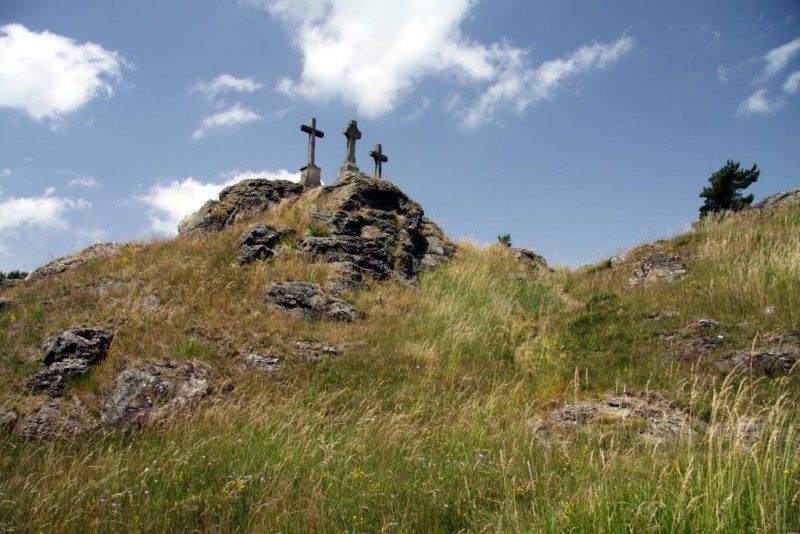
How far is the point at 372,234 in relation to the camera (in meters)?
15.7

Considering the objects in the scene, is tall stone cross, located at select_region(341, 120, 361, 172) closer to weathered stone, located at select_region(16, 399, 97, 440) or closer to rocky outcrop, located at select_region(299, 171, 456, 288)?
rocky outcrop, located at select_region(299, 171, 456, 288)

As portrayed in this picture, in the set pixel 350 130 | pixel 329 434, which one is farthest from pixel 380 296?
pixel 350 130

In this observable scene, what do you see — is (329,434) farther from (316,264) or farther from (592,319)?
(316,264)

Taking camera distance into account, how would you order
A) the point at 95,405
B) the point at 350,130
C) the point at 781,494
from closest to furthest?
the point at 781,494, the point at 95,405, the point at 350,130

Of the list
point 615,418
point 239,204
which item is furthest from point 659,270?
point 239,204

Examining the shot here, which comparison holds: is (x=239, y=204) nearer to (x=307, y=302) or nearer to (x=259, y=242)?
(x=259, y=242)

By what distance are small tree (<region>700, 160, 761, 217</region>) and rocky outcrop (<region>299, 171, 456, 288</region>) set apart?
45.9ft

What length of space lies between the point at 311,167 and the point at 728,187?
763 inches

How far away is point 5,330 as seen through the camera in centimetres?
964

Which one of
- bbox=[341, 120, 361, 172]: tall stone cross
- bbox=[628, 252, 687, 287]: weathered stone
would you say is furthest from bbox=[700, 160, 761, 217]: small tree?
bbox=[341, 120, 361, 172]: tall stone cross

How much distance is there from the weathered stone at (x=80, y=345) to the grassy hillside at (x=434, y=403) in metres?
0.22

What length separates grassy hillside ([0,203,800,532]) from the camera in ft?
13.2

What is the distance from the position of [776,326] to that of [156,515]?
29.6 feet

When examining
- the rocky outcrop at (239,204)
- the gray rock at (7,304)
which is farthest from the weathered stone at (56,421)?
the rocky outcrop at (239,204)
